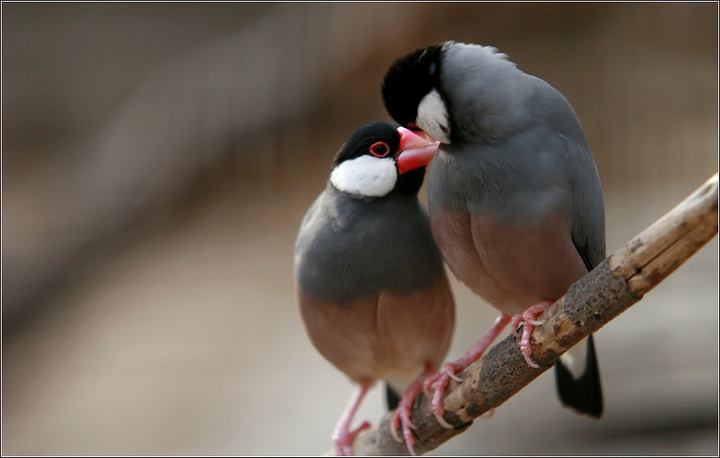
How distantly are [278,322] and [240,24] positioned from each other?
1779 millimetres

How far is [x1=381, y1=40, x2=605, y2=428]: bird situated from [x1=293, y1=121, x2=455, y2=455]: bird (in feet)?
0.92

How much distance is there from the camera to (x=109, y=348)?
3.82 metres

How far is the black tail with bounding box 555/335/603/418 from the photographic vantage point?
1.41 meters

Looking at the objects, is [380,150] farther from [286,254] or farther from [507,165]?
[286,254]

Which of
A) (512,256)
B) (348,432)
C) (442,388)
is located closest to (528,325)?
(512,256)

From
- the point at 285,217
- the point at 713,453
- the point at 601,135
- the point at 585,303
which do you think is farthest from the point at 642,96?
the point at 585,303

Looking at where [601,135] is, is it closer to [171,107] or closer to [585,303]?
[171,107]

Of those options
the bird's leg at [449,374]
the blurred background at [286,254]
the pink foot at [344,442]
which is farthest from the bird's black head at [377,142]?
the blurred background at [286,254]

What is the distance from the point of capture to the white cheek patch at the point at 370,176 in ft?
4.85

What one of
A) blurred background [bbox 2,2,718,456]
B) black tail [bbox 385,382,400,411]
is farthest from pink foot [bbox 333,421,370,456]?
blurred background [bbox 2,2,718,456]

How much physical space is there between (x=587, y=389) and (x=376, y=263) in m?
0.50

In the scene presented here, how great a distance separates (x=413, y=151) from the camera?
1.46 meters

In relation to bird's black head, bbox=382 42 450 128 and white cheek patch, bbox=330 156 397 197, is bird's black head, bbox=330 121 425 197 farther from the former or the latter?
bird's black head, bbox=382 42 450 128

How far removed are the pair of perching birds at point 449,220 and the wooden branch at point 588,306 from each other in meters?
0.04
